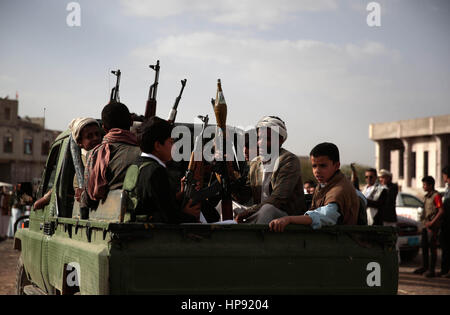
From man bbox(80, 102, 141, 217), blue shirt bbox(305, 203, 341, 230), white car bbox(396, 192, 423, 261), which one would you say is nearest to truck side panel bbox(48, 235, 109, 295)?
man bbox(80, 102, 141, 217)

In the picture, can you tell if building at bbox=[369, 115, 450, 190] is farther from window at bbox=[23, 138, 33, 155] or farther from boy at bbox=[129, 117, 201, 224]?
boy at bbox=[129, 117, 201, 224]

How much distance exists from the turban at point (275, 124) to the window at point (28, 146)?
2501 inches

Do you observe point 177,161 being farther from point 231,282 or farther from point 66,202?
point 231,282

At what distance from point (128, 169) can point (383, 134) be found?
153ft

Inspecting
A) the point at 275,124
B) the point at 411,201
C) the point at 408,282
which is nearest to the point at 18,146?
the point at 411,201

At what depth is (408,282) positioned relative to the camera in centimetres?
1109

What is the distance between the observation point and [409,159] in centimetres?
4750

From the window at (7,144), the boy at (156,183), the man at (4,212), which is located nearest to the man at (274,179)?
the boy at (156,183)

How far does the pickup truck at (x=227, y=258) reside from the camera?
3.73 meters

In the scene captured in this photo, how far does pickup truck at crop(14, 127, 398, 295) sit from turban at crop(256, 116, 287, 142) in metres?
1.17

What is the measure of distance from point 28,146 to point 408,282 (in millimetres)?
59496

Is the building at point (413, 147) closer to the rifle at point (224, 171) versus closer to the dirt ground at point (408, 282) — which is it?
the dirt ground at point (408, 282)

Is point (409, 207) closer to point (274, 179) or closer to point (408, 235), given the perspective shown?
point (408, 235)

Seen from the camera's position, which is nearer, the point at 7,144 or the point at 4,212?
the point at 4,212
